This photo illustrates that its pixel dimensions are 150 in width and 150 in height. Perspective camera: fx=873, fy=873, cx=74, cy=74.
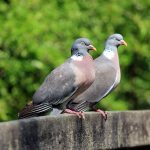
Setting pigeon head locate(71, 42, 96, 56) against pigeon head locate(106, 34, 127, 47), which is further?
pigeon head locate(106, 34, 127, 47)

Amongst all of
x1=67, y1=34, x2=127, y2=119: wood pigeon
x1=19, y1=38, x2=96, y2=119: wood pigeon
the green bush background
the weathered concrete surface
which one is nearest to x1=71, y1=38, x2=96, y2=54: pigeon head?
x1=19, y1=38, x2=96, y2=119: wood pigeon

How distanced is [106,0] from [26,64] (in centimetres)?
293

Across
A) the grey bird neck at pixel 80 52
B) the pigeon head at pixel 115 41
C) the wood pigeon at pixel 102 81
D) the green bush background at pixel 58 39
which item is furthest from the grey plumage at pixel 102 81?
the green bush background at pixel 58 39

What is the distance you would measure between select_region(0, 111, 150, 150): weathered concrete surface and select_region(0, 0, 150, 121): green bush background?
2.35 m

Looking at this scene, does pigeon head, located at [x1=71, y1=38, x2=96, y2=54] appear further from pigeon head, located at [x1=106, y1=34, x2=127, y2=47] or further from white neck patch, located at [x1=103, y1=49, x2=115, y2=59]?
pigeon head, located at [x1=106, y1=34, x2=127, y2=47]

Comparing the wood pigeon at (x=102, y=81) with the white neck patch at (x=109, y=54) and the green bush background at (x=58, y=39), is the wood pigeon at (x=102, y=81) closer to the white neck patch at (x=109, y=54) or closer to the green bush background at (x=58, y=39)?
the white neck patch at (x=109, y=54)

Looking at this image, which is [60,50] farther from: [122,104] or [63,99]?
[63,99]

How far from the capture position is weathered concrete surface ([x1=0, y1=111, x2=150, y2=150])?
580 cm

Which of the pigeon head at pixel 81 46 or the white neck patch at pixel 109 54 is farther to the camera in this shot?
the white neck patch at pixel 109 54

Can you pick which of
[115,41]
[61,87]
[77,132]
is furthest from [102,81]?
[77,132]

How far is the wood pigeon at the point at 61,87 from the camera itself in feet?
26.3

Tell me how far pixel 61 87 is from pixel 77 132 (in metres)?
1.35

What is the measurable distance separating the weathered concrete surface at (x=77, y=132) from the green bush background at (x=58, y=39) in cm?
235

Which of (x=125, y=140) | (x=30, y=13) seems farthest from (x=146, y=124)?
(x=30, y=13)
